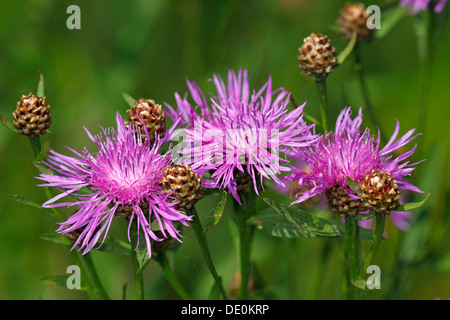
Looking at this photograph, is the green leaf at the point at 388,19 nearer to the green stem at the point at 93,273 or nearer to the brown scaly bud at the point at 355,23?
the brown scaly bud at the point at 355,23

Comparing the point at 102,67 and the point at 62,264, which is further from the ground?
the point at 102,67

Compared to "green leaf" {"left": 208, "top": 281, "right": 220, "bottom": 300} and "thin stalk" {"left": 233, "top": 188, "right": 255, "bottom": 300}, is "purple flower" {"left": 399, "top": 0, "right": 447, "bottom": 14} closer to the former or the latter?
"thin stalk" {"left": 233, "top": 188, "right": 255, "bottom": 300}

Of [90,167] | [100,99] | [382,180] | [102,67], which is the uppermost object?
[102,67]

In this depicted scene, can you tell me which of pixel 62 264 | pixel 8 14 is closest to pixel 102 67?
pixel 8 14

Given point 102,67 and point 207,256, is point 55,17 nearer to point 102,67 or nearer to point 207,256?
point 102,67

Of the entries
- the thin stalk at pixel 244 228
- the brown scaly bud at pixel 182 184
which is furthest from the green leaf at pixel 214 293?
the brown scaly bud at pixel 182 184

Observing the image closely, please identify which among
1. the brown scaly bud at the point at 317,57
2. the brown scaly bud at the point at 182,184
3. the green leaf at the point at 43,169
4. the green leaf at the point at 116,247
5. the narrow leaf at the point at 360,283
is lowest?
the narrow leaf at the point at 360,283

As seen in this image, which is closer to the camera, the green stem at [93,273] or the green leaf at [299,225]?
the green leaf at [299,225]

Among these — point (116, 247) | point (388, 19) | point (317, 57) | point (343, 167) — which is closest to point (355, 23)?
point (388, 19)
